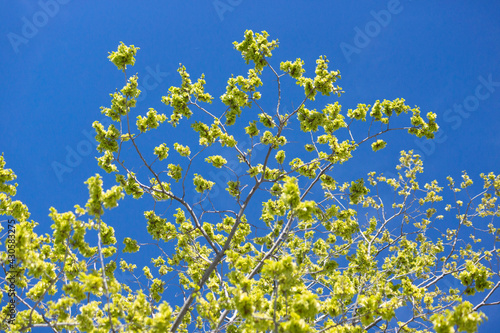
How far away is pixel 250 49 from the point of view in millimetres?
7129

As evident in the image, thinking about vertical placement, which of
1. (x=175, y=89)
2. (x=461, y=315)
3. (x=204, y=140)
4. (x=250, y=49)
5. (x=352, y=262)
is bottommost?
(x=461, y=315)

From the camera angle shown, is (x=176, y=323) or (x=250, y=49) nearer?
(x=176, y=323)

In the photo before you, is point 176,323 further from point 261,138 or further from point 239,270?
point 261,138

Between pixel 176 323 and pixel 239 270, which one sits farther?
pixel 176 323

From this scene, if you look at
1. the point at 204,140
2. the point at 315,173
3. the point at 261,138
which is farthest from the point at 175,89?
the point at 315,173

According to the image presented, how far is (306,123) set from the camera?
7352 mm

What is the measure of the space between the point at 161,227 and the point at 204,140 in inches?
100

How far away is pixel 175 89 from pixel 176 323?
217 inches

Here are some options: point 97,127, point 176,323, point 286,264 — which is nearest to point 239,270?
point 286,264

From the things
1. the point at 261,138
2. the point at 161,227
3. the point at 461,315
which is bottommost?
the point at 461,315

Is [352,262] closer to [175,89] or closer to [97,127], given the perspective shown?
[175,89]

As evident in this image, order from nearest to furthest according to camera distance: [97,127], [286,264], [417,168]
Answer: [286,264] < [97,127] < [417,168]

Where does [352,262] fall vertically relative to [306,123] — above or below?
below

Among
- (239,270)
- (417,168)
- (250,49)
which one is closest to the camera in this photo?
(239,270)
